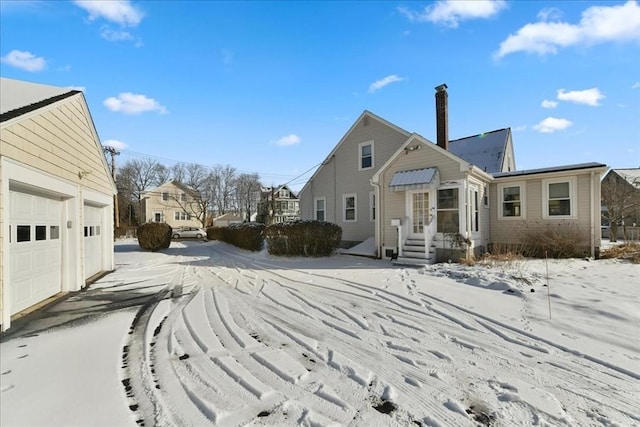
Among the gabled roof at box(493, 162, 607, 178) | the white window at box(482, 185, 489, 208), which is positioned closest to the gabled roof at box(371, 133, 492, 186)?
the white window at box(482, 185, 489, 208)

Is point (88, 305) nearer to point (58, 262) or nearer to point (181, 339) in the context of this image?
point (58, 262)

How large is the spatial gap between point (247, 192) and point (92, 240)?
170 ft

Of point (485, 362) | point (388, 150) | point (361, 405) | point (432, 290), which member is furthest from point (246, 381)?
point (388, 150)

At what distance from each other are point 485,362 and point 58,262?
8946 millimetres

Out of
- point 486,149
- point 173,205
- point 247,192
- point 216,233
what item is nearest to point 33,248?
point 486,149

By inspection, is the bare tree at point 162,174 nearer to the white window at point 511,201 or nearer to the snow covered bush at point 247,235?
the snow covered bush at point 247,235

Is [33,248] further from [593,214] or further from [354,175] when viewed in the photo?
[593,214]

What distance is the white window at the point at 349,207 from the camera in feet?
57.1

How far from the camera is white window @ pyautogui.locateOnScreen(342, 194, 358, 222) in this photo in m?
17.4

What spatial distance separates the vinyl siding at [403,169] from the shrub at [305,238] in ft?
7.62

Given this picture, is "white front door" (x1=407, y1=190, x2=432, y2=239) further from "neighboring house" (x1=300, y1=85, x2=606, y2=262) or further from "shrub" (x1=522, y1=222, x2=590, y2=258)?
"shrub" (x1=522, y1=222, x2=590, y2=258)

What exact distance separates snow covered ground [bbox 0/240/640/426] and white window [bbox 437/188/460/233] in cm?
438

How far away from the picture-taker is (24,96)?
647 cm

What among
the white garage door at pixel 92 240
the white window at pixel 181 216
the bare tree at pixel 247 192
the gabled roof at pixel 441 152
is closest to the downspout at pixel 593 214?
the gabled roof at pixel 441 152
